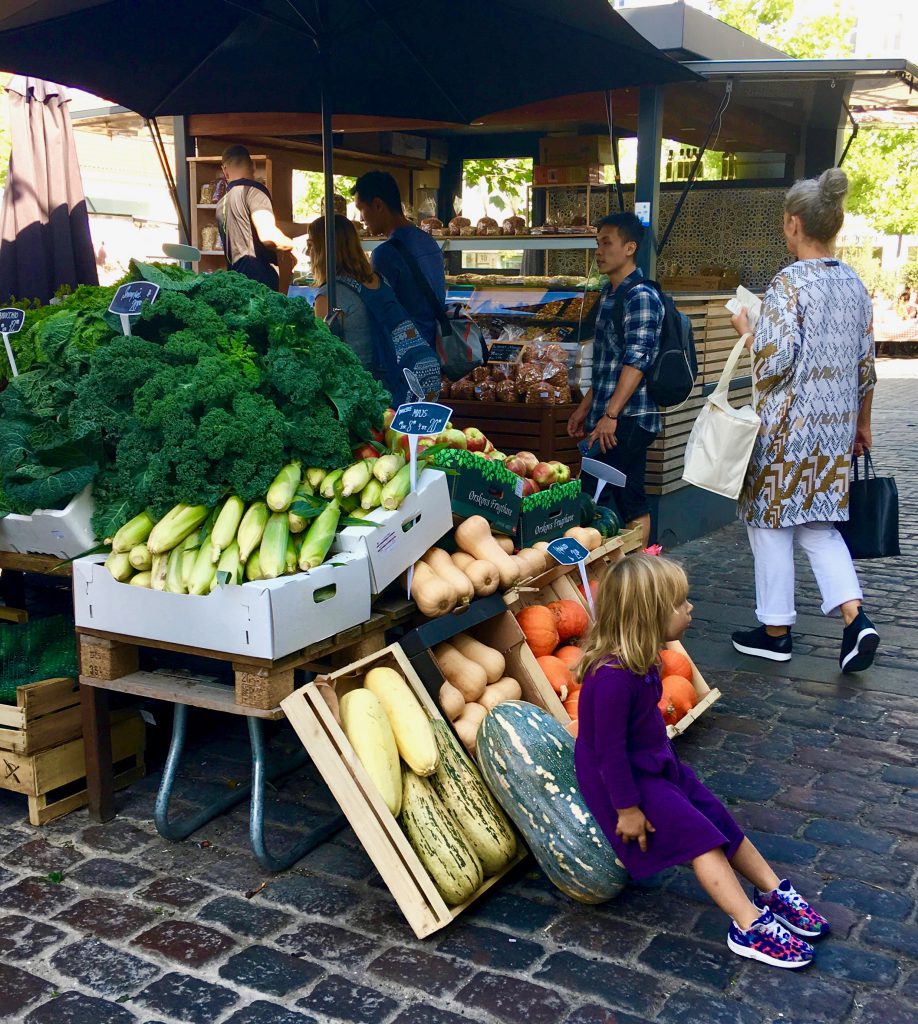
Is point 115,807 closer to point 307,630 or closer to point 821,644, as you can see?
point 307,630

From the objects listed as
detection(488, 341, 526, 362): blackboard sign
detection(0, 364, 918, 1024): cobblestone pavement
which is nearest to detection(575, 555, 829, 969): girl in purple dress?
detection(0, 364, 918, 1024): cobblestone pavement

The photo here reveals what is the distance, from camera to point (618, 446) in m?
5.91

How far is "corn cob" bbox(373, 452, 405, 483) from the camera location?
12.3 ft

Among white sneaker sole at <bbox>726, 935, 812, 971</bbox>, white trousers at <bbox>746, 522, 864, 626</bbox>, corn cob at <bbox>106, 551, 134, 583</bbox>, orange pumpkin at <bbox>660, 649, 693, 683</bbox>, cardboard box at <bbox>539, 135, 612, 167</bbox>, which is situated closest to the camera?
white sneaker sole at <bbox>726, 935, 812, 971</bbox>

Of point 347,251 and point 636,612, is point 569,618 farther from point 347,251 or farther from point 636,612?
point 347,251

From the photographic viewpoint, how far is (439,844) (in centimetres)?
320

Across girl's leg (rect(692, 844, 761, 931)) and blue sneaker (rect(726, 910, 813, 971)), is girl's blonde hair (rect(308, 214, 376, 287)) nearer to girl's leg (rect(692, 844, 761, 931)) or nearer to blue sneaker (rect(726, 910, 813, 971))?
girl's leg (rect(692, 844, 761, 931))

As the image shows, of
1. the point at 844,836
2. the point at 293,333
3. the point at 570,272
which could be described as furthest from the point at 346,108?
the point at 844,836

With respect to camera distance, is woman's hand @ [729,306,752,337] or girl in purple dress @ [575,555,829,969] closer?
girl in purple dress @ [575,555,829,969]

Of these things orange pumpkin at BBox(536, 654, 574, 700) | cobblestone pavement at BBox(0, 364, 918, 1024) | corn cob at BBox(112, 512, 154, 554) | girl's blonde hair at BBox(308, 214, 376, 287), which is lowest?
cobblestone pavement at BBox(0, 364, 918, 1024)

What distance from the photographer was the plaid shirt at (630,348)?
5.68 metres

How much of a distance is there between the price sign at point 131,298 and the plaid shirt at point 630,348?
2.71 m

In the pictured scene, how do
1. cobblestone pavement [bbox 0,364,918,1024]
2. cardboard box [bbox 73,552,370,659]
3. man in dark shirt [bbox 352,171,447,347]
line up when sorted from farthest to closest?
man in dark shirt [bbox 352,171,447,347]
cardboard box [bbox 73,552,370,659]
cobblestone pavement [bbox 0,364,918,1024]

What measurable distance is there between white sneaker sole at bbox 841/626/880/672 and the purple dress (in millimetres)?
2276
